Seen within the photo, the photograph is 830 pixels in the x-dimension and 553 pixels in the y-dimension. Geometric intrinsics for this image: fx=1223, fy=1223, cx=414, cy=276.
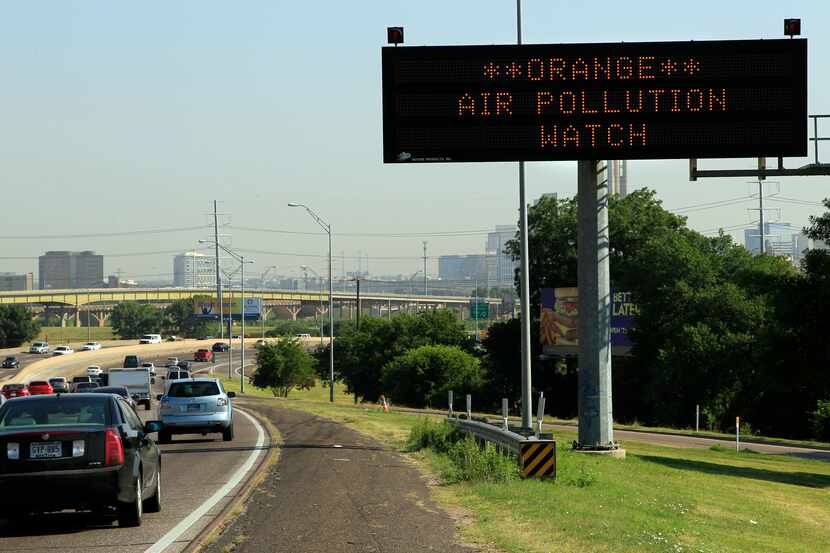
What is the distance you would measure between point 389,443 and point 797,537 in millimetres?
14132

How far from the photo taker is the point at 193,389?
3059cm

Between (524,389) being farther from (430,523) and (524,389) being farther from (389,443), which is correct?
(430,523)

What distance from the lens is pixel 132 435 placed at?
1431cm

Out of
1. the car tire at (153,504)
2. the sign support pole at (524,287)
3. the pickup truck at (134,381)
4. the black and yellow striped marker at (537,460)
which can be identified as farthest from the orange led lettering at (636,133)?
→ the pickup truck at (134,381)

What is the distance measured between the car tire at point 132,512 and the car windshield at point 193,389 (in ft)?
53.7

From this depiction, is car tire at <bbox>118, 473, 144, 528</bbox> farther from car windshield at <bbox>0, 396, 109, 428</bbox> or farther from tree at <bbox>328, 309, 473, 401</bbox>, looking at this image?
tree at <bbox>328, 309, 473, 401</bbox>

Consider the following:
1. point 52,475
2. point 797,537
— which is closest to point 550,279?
point 797,537

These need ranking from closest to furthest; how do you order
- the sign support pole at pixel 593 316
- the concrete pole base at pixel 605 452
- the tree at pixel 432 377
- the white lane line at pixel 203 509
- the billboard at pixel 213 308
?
the white lane line at pixel 203 509, the sign support pole at pixel 593 316, the concrete pole base at pixel 605 452, the tree at pixel 432 377, the billboard at pixel 213 308

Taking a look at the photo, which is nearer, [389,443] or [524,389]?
[389,443]

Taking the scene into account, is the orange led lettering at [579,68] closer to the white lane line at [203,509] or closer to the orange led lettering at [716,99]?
the orange led lettering at [716,99]

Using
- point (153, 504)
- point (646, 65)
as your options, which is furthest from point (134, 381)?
point (153, 504)

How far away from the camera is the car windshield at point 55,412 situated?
1393 cm

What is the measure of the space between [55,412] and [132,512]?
1.46 metres

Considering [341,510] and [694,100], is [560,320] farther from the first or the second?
[341,510]
